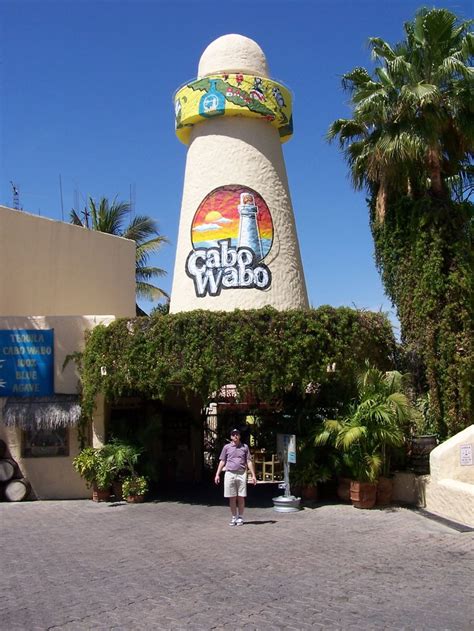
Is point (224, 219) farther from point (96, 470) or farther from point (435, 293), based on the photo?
point (96, 470)

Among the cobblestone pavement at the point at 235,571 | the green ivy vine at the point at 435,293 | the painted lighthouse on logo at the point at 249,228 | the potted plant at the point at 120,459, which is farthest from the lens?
the painted lighthouse on logo at the point at 249,228

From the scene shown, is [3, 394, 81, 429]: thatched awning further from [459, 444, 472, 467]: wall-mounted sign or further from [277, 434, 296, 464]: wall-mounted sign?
[459, 444, 472, 467]: wall-mounted sign

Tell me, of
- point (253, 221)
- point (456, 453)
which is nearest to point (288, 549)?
point (456, 453)

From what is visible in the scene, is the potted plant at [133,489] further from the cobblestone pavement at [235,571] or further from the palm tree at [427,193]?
the palm tree at [427,193]

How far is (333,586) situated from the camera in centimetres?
749

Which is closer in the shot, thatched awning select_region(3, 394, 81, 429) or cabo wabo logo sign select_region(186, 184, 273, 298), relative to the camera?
thatched awning select_region(3, 394, 81, 429)

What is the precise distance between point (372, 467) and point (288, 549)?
11.9ft

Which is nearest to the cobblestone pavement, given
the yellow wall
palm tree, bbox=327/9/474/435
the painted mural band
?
palm tree, bbox=327/9/474/435

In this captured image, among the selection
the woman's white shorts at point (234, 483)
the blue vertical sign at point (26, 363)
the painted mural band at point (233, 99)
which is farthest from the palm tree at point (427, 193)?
the blue vertical sign at point (26, 363)

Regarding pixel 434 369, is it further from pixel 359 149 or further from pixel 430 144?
pixel 359 149

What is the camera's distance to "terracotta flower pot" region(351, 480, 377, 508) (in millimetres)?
12586

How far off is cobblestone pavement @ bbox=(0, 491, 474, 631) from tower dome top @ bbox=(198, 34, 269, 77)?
11679 mm

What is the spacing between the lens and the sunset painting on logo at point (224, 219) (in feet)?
56.4

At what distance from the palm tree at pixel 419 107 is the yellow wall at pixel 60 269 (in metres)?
7.68
